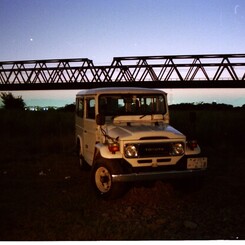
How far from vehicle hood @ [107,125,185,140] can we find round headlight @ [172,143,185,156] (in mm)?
152

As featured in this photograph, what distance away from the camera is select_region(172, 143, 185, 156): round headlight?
724cm

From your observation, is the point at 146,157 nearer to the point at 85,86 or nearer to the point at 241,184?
the point at 241,184

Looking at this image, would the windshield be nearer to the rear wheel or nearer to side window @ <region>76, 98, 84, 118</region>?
side window @ <region>76, 98, 84, 118</region>

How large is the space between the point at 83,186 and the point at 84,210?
180 centimetres

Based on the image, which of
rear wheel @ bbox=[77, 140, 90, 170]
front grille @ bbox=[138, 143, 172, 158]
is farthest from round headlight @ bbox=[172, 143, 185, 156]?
rear wheel @ bbox=[77, 140, 90, 170]

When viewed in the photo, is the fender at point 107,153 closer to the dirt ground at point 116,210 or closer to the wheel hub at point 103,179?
the wheel hub at point 103,179

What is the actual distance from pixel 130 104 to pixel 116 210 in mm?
2510

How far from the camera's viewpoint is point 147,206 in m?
→ 7.01

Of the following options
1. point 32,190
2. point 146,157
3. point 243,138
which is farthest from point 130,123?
point 243,138

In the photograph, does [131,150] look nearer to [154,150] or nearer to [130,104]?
[154,150]

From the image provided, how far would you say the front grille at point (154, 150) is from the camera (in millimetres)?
7031

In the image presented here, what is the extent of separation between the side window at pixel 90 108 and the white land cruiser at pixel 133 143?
26 millimetres

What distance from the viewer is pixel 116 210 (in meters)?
6.75

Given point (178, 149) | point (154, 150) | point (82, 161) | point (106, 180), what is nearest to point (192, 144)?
point (178, 149)
